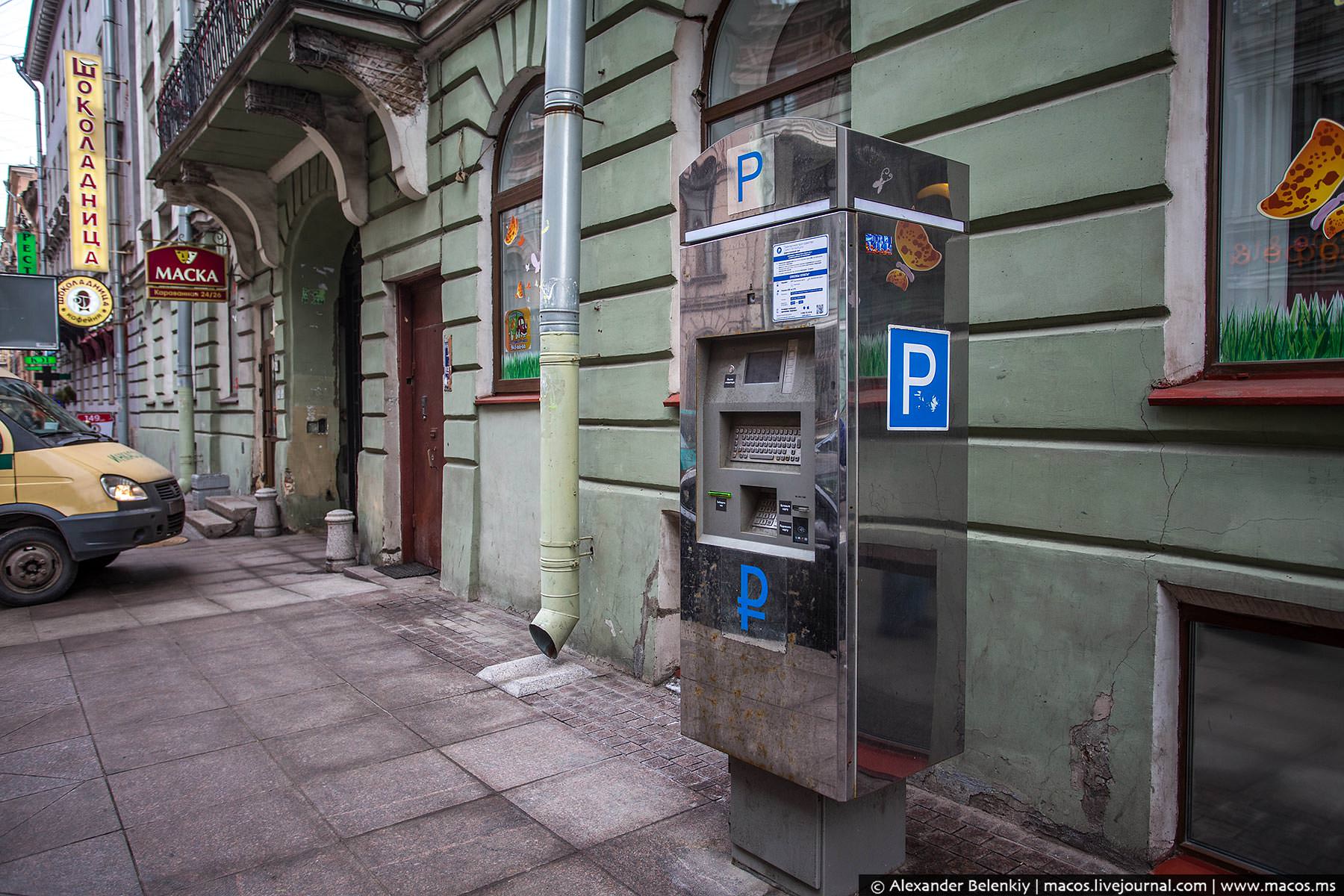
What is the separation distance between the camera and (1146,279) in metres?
3.04

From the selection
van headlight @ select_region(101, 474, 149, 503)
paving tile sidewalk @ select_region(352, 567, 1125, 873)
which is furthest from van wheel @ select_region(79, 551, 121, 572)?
paving tile sidewalk @ select_region(352, 567, 1125, 873)

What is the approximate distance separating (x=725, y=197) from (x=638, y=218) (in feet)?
8.61

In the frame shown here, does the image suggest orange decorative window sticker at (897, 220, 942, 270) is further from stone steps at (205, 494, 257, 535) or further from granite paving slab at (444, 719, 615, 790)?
stone steps at (205, 494, 257, 535)

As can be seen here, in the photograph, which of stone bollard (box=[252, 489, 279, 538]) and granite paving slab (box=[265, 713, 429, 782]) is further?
stone bollard (box=[252, 489, 279, 538])

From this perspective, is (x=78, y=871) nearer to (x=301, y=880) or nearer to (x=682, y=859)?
(x=301, y=880)

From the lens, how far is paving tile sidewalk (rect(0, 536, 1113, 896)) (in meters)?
3.16

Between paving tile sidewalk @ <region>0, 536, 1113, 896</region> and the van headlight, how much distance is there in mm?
1598

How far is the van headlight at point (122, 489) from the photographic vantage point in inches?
311

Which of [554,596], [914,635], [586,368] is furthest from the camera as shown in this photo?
[586,368]

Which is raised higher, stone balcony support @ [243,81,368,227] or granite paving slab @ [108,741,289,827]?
stone balcony support @ [243,81,368,227]

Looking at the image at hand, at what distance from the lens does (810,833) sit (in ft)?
9.36

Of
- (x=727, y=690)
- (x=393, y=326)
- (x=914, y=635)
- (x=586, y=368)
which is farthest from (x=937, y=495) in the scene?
(x=393, y=326)

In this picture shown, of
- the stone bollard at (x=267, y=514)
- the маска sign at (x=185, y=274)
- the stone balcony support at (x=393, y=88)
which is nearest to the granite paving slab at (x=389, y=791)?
the stone balcony support at (x=393, y=88)

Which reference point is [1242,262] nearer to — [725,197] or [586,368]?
[725,197]
